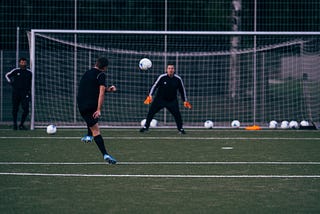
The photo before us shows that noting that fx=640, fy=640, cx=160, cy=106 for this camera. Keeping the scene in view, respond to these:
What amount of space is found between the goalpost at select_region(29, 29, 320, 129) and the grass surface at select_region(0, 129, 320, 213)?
5241 mm

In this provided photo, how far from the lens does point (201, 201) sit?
752 cm

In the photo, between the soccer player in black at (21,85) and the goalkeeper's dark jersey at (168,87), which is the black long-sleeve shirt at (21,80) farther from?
the goalkeeper's dark jersey at (168,87)

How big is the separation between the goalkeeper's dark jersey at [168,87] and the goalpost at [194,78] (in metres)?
2.50

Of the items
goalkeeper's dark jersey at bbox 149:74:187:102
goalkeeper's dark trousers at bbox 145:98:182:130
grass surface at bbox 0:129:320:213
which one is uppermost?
goalkeeper's dark jersey at bbox 149:74:187:102

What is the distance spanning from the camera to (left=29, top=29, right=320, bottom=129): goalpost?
20656 mm

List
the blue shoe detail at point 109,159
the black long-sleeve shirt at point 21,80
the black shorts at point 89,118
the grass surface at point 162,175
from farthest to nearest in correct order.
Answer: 1. the black long-sleeve shirt at point 21,80
2. the black shorts at point 89,118
3. the blue shoe detail at point 109,159
4. the grass surface at point 162,175

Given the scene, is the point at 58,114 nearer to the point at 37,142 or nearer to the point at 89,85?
the point at 37,142

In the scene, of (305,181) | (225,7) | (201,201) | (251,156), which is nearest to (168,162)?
(251,156)

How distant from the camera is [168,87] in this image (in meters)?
17.3

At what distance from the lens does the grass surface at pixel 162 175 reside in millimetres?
7320

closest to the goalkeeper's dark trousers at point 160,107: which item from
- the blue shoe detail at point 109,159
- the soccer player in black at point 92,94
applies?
the soccer player in black at point 92,94

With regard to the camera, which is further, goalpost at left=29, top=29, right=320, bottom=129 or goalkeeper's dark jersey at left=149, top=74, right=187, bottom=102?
goalpost at left=29, top=29, right=320, bottom=129

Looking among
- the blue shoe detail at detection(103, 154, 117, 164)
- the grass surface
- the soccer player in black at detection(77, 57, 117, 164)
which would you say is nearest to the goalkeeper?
the grass surface

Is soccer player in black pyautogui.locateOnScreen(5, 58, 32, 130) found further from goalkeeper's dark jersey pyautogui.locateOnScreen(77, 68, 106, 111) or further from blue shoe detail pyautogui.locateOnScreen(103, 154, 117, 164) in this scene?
blue shoe detail pyautogui.locateOnScreen(103, 154, 117, 164)
